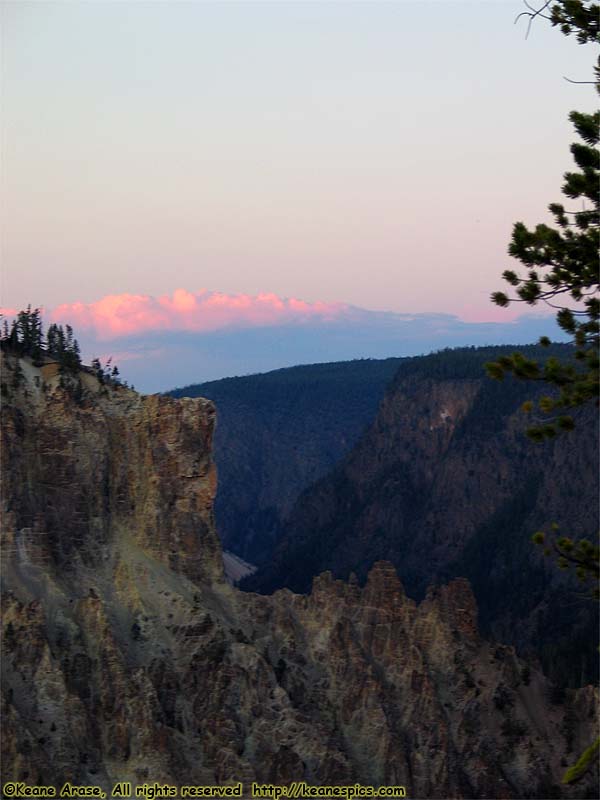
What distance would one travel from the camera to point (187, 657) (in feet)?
314

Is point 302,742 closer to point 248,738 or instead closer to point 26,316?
point 248,738

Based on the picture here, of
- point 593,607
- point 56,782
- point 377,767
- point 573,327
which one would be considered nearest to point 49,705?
point 56,782

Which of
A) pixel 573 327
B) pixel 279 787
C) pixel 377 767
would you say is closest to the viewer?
pixel 573 327

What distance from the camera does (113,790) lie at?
86.5 m

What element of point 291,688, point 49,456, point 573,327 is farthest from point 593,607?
point 573,327

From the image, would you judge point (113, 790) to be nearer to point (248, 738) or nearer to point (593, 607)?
point (248, 738)

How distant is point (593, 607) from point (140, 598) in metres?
94.1

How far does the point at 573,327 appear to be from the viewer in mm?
45250

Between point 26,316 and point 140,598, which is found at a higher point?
point 26,316

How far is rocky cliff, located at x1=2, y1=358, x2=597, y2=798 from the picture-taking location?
88875 mm

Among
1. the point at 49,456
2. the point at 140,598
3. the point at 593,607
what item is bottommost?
the point at 593,607

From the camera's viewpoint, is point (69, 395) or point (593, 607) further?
point (593, 607)

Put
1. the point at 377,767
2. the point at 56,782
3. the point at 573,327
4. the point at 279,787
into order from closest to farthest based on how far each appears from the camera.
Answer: the point at 573,327 → the point at 56,782 → the point at 279,787 → the point at 377,767

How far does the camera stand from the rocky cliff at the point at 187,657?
88875mm
